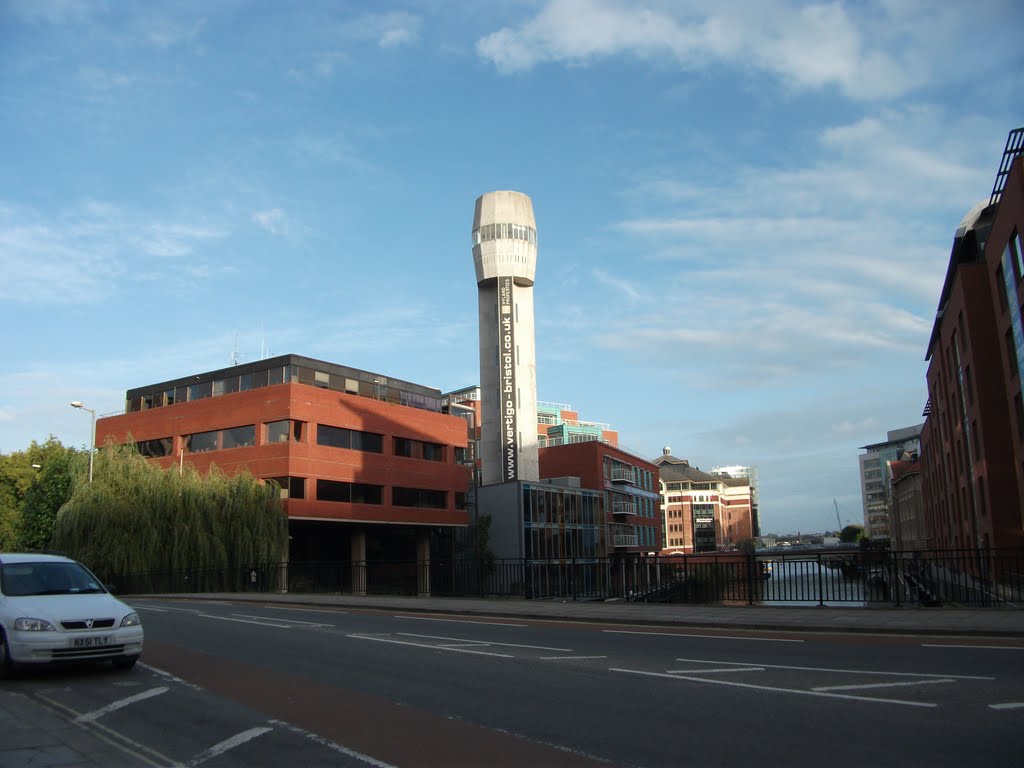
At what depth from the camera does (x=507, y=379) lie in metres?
65.2

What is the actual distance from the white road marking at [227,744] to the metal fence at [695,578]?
1455 cm

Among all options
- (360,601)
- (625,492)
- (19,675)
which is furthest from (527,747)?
(625,492)

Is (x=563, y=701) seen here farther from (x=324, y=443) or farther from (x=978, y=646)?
(x=324, y=443)

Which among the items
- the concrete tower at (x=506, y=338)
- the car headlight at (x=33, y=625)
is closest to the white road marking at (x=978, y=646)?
the car headlight at (x=33, y=625)

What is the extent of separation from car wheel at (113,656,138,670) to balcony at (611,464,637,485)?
69.0 metres

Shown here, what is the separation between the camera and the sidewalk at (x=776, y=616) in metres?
14.1

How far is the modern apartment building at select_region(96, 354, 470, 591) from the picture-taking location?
163 ft

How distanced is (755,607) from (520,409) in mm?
46024

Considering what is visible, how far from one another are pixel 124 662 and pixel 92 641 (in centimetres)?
93

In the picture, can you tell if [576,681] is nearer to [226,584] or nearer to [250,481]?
[226,584]

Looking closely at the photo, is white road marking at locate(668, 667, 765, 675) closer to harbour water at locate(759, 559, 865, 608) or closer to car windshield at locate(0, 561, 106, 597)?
car windshield at locate(0, 561, 106, 597)

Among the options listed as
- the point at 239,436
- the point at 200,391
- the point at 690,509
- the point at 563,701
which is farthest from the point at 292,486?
the point at 690,509

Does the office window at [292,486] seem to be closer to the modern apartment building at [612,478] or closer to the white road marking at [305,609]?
the white road marking at [305,609]

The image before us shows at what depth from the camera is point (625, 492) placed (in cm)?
8119
